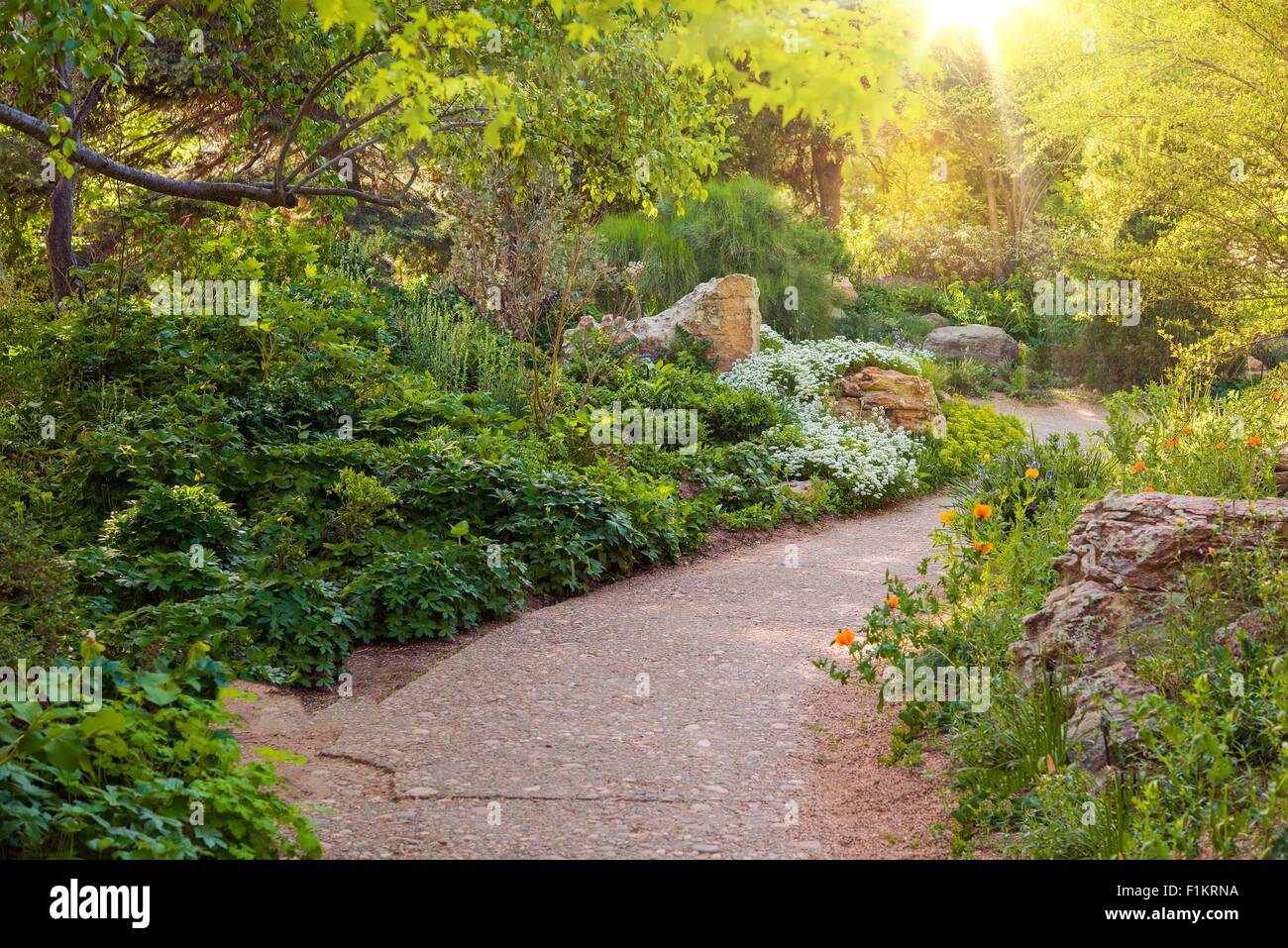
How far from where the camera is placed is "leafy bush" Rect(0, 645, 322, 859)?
8.86 feet

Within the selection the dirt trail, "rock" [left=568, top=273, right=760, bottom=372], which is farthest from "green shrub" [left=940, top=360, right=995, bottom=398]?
the dirt trail

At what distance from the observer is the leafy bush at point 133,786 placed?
2.70 metres

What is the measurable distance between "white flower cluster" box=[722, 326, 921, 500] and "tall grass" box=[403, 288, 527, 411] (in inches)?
93.0

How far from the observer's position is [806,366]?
38.1ft

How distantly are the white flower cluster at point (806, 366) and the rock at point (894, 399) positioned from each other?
0.24 metres

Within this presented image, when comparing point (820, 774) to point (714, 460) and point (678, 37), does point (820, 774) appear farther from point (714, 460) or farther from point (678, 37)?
point (714, 460)

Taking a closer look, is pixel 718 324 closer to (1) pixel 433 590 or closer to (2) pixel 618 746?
(1) pixel 433 590

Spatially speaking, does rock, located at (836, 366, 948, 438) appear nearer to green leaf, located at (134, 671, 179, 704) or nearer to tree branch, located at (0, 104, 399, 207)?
tree branch, located at (0, 104, 399, 207)

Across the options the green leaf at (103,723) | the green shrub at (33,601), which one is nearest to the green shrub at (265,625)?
the green shrub at (33,601)

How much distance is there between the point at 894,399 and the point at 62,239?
7.64 m

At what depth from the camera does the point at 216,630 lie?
15.4 feet

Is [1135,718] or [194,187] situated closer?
[1135,718]

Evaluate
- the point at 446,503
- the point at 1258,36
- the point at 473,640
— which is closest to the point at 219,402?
the point at 446,503

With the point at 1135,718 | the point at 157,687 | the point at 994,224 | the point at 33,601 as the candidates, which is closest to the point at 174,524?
the point at 33,601
